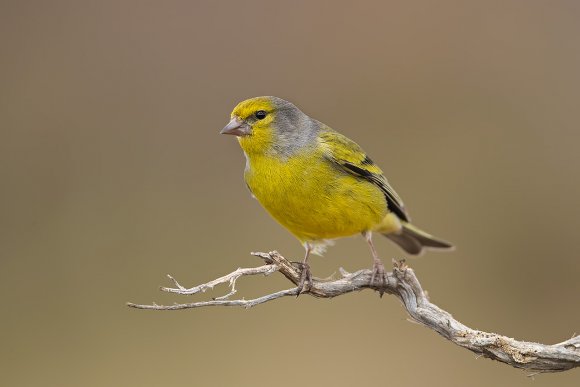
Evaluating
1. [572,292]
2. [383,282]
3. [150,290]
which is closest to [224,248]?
[150,290]

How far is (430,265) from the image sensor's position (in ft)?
29.5

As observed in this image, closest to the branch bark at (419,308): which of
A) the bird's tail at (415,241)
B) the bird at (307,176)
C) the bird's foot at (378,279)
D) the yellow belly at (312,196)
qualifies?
the bird's foot at (378,279)

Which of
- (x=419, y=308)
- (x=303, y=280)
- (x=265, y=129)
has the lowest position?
(x=303, y=280)

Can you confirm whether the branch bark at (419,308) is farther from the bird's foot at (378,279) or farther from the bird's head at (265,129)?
the bird's head at (265,129)

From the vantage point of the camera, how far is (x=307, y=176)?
543 centimetres

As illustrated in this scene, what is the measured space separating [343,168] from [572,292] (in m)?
4.03

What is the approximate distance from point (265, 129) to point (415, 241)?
1.86 metres

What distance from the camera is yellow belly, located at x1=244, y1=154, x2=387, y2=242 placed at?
5.34 meters

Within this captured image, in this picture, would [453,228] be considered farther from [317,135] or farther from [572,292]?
[317,135]

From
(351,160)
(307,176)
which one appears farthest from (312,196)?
(351,160)

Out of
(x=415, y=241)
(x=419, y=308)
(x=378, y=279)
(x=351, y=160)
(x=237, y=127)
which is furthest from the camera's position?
(x=415, y=241)

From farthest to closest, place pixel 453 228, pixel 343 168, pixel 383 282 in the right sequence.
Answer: pixel 453 228 → pixel 343 168 → pixel 383 282

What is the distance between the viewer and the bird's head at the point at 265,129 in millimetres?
5574

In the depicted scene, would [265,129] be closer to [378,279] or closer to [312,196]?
[312,196]
